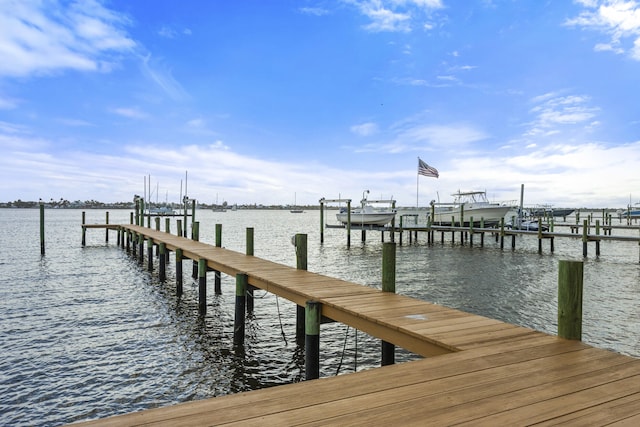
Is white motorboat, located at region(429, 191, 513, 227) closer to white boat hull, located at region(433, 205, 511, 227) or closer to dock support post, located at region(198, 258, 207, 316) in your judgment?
white boat hull, located at region(433, 205, 511, 227)

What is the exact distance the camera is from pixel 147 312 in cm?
1152

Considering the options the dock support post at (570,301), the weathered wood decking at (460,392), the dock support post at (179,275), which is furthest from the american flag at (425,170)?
the weathered wood decking at (460,392)

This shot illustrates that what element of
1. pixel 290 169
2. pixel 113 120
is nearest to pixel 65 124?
pixel 113 120

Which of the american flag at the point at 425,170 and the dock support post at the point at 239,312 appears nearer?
the dock support post at the point at 239,312

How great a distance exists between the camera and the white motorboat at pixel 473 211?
37.0 metres

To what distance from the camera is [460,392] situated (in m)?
3.15

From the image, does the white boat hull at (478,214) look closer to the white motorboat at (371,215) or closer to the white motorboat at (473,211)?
the white motorboat at (473,211)

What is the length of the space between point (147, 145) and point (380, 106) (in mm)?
25682

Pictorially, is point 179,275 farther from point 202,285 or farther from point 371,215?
point 371,215

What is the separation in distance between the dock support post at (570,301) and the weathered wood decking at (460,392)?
0.18 m

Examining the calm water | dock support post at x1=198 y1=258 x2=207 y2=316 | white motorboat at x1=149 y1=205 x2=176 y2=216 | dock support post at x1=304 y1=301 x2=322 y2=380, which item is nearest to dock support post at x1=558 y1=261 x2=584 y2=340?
dock support post at x1=304 y1=301 x2=322 y2=380

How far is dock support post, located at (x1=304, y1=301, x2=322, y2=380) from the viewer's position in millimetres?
6262

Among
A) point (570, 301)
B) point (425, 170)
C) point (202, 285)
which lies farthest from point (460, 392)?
point (425, 170)

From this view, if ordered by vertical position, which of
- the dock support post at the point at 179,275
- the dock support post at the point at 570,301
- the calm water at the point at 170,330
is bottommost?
the calm water at the point at 170,330
